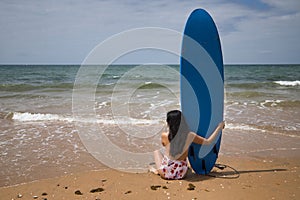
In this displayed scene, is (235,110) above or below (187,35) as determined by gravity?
below

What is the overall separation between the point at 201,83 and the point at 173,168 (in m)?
1.20

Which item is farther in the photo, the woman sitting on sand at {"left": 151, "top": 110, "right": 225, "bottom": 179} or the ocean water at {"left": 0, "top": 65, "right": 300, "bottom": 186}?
the ocean water at {"left": 0, "top": 65, "right": 300, "bottom": 186}

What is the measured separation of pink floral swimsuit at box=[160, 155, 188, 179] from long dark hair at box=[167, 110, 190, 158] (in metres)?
0.09

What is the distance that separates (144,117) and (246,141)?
332cm

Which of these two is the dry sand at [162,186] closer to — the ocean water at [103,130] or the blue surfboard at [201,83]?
the blue surfboard at [201,83]

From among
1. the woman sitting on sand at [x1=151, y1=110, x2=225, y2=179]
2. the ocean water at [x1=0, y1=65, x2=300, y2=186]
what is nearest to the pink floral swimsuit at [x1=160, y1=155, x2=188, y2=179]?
the woman sitting on sand at [x1=151, y1=110, x2=225, y2=179]

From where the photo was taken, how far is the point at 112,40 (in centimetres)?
475

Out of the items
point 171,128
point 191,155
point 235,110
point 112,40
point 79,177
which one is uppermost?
point 112,40

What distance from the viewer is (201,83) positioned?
4.05m

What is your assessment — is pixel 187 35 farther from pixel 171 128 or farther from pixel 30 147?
pixel 30 147

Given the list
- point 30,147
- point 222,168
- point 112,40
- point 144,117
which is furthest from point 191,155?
point 144,117

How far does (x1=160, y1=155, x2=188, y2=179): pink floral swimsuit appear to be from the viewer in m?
3.68

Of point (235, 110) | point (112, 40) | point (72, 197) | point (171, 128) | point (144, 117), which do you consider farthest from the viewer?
point (235, 110)

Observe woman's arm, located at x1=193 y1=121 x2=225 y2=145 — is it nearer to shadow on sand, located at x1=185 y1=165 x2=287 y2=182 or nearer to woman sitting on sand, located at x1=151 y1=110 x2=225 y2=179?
woman sitting on sand, located at x1=151 y1=110 x2=225 y2=179
